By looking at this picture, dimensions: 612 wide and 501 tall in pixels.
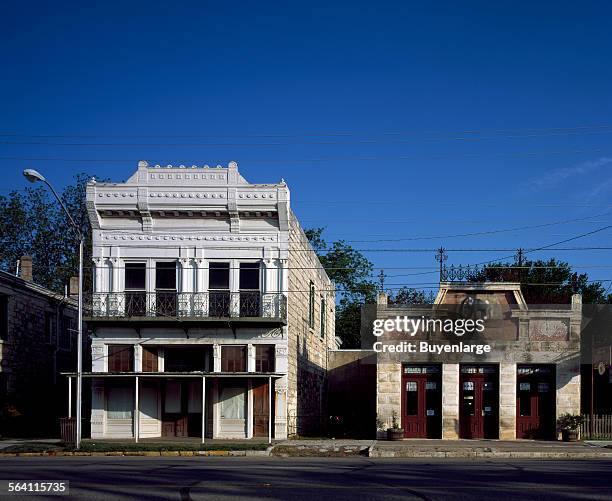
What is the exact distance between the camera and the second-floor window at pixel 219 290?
33250 mm

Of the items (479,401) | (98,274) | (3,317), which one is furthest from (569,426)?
(3,317)

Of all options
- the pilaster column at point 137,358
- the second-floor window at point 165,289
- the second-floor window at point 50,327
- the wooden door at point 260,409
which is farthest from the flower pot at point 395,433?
the second-floor window at point 50,327

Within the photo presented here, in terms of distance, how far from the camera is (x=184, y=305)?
3322cm

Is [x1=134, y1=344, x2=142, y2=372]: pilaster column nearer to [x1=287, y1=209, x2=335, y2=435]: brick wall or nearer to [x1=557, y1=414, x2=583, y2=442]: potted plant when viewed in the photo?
[x1=287, y1=209, x2=335, y2=435]: brick wall

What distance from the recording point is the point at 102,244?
33938 millimetres

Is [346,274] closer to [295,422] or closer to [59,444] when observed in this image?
[295,422]

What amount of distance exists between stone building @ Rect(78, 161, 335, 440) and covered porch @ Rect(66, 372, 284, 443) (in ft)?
0.13

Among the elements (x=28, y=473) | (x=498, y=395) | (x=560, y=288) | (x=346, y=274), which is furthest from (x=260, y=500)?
(x=346, y=274)

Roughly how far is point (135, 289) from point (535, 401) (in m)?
15.6

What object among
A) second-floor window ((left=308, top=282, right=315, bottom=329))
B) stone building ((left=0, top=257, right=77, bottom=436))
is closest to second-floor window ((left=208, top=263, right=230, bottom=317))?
second-floor window ((left=308, top=282, right=315, bottom=329))

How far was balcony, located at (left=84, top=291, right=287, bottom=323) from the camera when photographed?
3303 centimetres

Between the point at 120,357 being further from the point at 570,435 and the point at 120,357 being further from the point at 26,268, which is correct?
the point at 570,435

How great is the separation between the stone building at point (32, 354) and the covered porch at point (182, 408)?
15.4ft

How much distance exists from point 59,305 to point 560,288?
32341 millimetres
